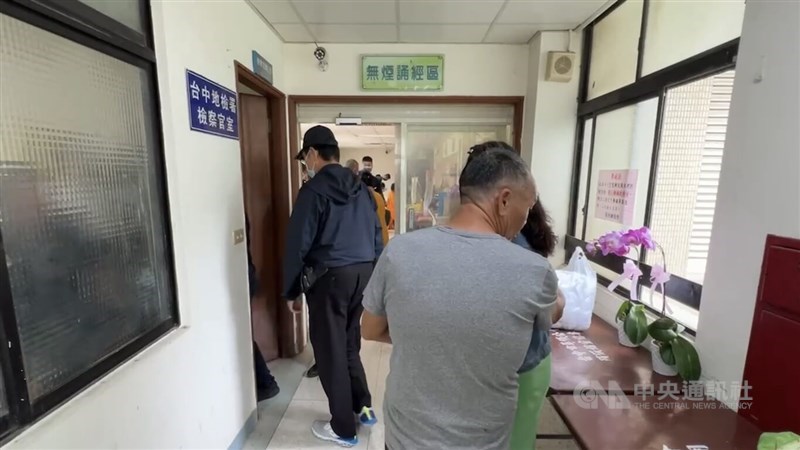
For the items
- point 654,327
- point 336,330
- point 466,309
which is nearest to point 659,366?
point 654,327

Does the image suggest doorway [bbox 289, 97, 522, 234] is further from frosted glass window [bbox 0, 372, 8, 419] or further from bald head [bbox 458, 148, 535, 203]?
frosted glass window [bbox 0, 372, 8, 419]

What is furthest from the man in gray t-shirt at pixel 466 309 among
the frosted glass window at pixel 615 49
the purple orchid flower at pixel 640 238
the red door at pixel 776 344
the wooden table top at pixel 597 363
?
the frosted glass window at pixel 615 49

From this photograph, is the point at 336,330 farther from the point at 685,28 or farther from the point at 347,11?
the point at 685,28

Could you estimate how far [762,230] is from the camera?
116 centimetres

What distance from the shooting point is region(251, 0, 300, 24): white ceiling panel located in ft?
6.99

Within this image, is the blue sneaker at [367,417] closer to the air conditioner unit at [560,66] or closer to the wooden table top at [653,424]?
the wooden table top at [653,424]

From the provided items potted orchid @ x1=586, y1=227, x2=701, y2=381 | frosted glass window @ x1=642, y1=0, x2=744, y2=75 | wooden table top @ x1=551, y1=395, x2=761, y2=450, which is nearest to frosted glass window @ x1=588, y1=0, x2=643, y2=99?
frosted glass window @ x1=642, y1=0, x2=744, y2=75

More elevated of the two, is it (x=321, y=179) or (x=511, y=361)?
(x=321, y=179)

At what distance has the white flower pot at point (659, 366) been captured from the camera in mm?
1467

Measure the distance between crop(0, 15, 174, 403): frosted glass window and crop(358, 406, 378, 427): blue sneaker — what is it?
1317 mm

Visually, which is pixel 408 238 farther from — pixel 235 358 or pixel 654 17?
pixel 654 17

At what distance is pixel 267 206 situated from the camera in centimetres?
281

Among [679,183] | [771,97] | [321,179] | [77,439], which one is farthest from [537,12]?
[77,439]

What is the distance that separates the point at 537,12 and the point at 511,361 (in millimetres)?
2214
